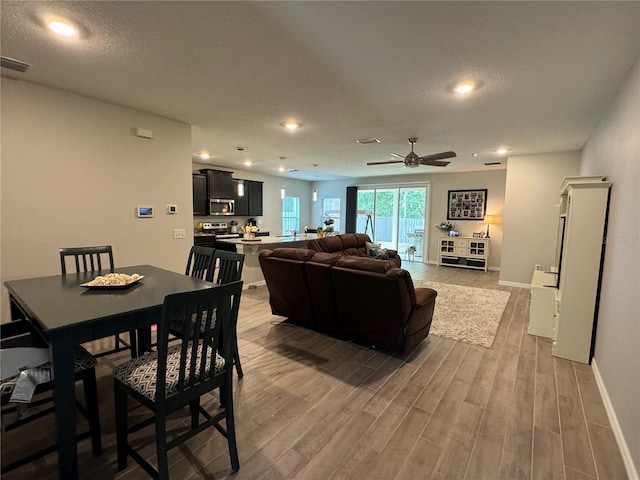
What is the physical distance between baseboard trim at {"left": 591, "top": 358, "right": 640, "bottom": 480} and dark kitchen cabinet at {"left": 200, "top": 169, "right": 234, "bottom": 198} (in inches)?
278

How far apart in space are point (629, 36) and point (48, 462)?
172 inches

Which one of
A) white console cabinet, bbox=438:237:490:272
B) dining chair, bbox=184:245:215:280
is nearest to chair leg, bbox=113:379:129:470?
dining chair, bbox=184:245:215:280

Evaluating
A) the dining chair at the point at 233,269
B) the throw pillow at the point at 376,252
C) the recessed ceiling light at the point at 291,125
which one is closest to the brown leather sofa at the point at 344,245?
the throw pillow at the point at 376,252

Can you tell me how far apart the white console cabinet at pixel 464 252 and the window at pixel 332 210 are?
11.5 ft

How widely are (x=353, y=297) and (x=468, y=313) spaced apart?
2282mm

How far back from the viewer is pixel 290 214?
10094mm

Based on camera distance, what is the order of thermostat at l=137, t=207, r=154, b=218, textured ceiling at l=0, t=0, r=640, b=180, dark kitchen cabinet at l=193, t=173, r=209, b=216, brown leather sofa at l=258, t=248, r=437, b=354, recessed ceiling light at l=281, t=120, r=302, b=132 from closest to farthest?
textured ceiling at l=0, t=0, r=640, b=180 → brown leather sofa at l=258, t=248, r=437, b=354 → thermostat at l=137, t=207, r=154, b=218 → recessed ceiling light at l=281, t=120, r=302, b=132 → dark kitchen cabinet at l=193, t=173, r=209, b=216

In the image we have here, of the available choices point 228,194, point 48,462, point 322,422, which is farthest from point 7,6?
point 228,194

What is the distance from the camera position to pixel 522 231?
5.65m

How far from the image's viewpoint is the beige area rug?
3.54m

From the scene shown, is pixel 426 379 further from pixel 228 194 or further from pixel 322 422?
pixel 228 194

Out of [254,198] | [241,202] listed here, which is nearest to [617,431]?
[241,202]

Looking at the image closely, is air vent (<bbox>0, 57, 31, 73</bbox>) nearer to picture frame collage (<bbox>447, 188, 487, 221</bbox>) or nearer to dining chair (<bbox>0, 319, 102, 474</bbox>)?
dining chair (<bbox>0, 319, 102, 474</bbox>)

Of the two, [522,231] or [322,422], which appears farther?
[522,231]
